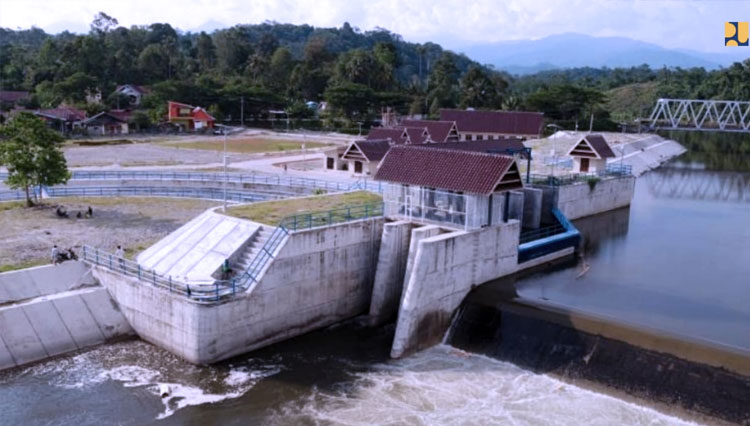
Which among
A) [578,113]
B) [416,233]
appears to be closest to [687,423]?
[416,233]

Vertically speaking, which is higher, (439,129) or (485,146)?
(439,129)

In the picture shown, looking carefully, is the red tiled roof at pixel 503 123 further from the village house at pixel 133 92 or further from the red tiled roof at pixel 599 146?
the village house at pixel 133 92

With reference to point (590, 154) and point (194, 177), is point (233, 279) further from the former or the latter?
point (590, 154)

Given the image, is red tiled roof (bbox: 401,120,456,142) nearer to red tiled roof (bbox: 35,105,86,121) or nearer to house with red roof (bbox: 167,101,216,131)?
house with red roof (bbox: 167,101,216,131)

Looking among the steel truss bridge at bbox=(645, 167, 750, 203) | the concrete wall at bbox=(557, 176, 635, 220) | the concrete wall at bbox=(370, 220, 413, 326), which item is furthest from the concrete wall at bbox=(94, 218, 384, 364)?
the steel truss bridge at bbox=(645, 167, 750, 203)

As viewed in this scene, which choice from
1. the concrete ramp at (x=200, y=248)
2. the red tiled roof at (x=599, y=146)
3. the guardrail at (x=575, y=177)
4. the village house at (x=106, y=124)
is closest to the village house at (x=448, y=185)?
the concrete ramp at (x=200, y=248)

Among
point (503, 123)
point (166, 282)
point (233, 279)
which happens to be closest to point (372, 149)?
point (233, 279)
